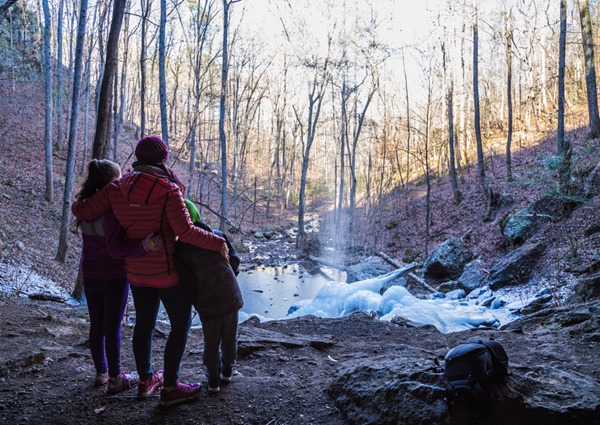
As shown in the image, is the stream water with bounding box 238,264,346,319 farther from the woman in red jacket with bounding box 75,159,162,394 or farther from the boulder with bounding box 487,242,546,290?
the woman in red jacket with bounding box 75,159,162,394

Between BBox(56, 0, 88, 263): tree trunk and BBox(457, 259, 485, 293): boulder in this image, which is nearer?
BBox(56, 0, 88, 263): tree trunk

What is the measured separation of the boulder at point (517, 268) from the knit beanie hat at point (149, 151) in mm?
9226

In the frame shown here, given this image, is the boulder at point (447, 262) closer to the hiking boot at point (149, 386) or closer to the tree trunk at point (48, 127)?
the hiking boot at point (149, 386)

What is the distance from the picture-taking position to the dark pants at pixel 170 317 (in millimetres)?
2975

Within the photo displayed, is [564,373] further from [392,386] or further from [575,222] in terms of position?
[575,222]

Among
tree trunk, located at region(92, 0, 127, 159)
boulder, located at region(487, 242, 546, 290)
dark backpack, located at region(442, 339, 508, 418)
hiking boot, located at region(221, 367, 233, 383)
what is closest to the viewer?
dark backpack, located at region(442, 339, 508, 418)

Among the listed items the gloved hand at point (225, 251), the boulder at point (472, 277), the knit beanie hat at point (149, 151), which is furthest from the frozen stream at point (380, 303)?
the knit beanie hat at point (149, 151)

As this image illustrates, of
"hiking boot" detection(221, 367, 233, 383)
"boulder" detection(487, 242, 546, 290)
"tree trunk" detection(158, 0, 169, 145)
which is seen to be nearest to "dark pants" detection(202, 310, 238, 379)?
"hiking boot" detection(221, 367, 233, 383)

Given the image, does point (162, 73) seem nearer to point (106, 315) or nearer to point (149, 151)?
point (149, 151)

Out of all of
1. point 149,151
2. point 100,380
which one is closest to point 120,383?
point 100,380

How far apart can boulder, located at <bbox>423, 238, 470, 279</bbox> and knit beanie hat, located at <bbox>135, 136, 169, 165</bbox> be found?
458 inches

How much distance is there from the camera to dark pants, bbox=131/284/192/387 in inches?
117

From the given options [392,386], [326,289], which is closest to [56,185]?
[326,289]

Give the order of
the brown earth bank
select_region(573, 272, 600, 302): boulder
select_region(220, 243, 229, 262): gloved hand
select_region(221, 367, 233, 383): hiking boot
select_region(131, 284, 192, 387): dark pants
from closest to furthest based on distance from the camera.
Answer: the brown earth bank
select_region(131, 284, 192, 387): dark pants
select_region(220, 243, 229, 262): gloved hand
select_region(221, 367, 233, 383): hiking boot
select_region(573, 272, 600, 302): boulder
